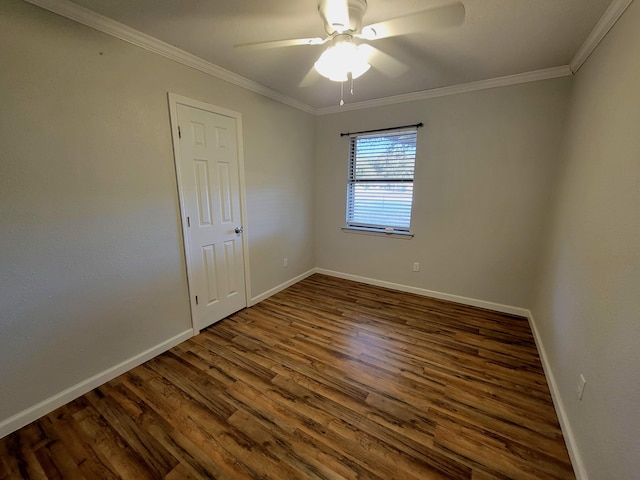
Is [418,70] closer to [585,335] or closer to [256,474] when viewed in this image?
[585,335]

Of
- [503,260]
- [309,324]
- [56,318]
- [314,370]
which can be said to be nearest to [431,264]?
[503,260]

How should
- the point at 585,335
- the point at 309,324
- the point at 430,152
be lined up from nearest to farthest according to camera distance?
the point at 585,335
the point at 309,324
the point at 430,152

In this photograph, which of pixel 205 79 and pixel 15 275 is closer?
pixel 15 275

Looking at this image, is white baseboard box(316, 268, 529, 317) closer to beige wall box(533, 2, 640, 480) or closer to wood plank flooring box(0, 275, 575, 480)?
wood plank flooring box(0, 275, 575, 480)

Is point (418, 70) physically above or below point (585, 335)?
above

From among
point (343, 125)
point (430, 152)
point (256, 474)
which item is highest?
point (343, 125)

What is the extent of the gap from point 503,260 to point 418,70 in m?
2.15

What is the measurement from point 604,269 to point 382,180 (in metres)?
2.41

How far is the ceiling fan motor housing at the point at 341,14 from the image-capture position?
123 centimetres

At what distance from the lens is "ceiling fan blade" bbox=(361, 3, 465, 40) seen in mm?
1143

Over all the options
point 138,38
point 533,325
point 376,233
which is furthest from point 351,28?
point 533,325

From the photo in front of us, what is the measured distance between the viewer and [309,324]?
8.95 feet

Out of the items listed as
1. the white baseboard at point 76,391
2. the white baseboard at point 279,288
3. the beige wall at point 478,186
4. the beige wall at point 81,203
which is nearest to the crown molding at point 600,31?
the beige wall at point 478,186

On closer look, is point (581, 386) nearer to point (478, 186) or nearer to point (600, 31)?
point (478, 186)
